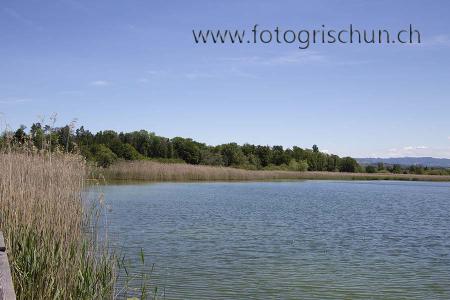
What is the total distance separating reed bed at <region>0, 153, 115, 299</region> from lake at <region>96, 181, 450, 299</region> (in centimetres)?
110

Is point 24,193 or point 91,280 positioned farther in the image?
point 24,193

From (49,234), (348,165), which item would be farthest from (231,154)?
(49,234)

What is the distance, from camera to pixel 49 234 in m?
4.89

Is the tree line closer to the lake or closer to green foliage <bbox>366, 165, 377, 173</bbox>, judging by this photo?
green foliage <bbox>366, 165, 377, 173</bbox>

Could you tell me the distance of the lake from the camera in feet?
21.3

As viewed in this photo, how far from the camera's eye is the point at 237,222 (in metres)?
12.8

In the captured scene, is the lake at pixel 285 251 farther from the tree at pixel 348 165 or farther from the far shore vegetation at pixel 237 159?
the tree at pixel 348 165

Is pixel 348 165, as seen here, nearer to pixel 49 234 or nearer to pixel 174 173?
pixel 174 173

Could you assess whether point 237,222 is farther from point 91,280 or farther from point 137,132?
point 137,132

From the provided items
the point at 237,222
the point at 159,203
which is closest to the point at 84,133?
the point at 159,203

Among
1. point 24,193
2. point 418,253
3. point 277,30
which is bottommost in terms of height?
point 418,253

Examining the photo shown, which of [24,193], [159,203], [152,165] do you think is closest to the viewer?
[24,193]

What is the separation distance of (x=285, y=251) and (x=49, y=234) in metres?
4.93

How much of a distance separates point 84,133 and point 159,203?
159ft
